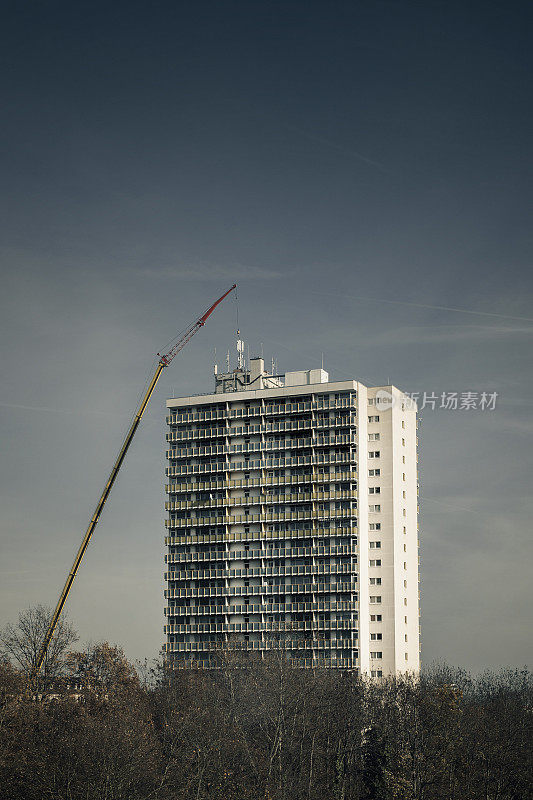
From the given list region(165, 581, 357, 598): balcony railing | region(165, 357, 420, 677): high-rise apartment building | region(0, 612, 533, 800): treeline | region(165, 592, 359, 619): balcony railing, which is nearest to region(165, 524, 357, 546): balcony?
region(165, 357, 420, 677): high-rise apartment building

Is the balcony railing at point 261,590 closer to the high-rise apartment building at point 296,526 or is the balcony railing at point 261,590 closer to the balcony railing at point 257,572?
the high-rise apartment building at point 296,526

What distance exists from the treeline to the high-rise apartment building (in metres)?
11.4

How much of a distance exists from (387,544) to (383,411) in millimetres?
24177

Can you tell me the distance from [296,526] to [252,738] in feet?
175

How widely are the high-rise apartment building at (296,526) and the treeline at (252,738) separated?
1141cm

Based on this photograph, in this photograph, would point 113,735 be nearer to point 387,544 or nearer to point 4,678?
point 4,678

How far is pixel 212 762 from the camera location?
354 feet

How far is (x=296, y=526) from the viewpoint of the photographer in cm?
18250

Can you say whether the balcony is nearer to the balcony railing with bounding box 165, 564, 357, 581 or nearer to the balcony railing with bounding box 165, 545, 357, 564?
the balcony railing with bounding box 165, 545, 357, 564

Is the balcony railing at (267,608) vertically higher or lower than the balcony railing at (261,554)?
lower

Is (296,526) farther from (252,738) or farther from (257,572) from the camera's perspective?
(252,738)

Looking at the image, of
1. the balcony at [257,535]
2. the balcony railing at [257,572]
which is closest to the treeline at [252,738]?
the balcony railing at [257,572]

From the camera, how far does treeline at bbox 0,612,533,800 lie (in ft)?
315

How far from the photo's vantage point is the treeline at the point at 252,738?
315 ft
